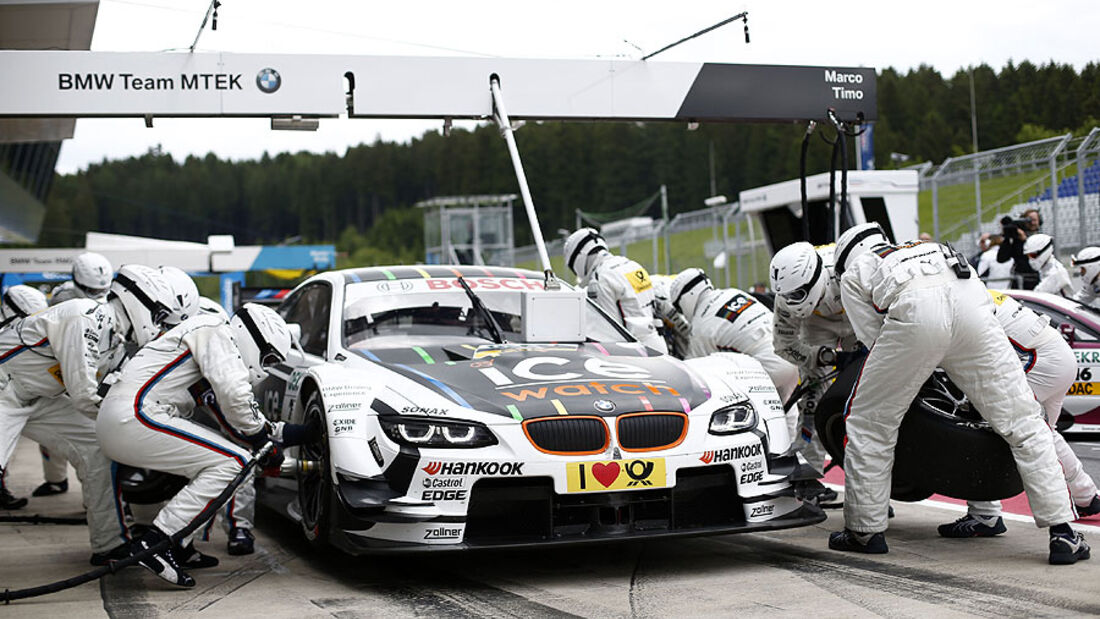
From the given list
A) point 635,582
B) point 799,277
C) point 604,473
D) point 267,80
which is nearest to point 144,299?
point 604,473

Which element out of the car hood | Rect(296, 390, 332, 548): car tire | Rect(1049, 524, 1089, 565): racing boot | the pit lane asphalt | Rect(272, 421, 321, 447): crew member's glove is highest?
the car hood

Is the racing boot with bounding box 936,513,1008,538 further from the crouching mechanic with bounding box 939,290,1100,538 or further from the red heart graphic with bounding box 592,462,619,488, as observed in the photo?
the red heart graphic with bounding box 592,462,619,488

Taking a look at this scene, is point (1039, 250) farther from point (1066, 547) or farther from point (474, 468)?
point (474, 468)

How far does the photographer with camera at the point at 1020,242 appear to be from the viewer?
13.7 metres

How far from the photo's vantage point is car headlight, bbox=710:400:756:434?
18.1 feet

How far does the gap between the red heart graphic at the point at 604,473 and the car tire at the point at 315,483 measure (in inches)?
50.0

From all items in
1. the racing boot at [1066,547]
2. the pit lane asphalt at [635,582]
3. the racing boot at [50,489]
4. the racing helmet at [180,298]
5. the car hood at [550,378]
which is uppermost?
the racing helmet at [180,298]

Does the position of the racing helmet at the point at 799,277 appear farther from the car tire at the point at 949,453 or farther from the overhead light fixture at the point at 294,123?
the overhead light fixture at the point at 294,123

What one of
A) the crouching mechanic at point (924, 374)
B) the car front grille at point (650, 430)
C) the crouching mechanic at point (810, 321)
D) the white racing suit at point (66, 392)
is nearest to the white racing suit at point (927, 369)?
the crouching mechanic at point (924, 374)

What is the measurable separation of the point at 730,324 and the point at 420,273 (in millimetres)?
2161

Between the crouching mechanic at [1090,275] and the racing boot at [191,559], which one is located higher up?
the crouching mechanic at [1090,275]

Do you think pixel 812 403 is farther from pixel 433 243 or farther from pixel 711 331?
pixel 433 243

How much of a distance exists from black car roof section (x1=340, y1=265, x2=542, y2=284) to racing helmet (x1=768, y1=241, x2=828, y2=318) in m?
1.62

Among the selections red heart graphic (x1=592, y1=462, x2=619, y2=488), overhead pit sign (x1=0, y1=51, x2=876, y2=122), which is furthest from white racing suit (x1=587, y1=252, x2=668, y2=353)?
red heart graphic (x1=592, y1=462, x2=619, y2=488)
